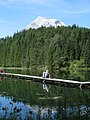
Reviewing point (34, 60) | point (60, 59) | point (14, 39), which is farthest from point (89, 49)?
point (14, 39)

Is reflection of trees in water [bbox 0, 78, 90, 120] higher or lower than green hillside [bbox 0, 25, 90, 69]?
lower

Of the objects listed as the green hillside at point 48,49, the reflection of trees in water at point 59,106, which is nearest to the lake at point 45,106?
the reflection of trees in water at point 59,106

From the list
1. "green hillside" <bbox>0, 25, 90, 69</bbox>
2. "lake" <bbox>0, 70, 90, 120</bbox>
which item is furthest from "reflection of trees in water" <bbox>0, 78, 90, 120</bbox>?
"green hillside" <bbox>0, 25, 90, 69</bbox>

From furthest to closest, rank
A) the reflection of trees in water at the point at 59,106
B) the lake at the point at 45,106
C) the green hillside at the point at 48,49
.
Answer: the green hillside at the point at 48,49
the reflection of trees in water at the point at 59,106
the lake at the point at 45,106

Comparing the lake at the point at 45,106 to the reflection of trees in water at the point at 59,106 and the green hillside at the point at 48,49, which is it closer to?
the reflection of trees in water at the point at 59,106

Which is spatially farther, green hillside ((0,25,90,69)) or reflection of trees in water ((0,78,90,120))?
green hillside ((0,25,90,69))

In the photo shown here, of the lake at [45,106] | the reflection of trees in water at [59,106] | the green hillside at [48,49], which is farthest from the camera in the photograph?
the green hillside at [48,49]

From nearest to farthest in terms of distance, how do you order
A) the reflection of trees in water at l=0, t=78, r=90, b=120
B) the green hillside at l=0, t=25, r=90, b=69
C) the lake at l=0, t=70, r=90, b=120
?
the lake at l=0, t=70, r=90, b=120, the reflection of trees in water at l=0, t=78, r=90, b=120, the green hillside at l=0, t=25, r=90, b=69

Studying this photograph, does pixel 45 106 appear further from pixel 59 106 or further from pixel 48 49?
pixel 48 49

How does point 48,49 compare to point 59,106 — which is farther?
point 48,49

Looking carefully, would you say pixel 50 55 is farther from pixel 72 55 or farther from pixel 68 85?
pixel 68 85

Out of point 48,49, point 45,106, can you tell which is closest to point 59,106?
point 45,106

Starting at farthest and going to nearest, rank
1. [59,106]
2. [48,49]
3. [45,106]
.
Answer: [48,49] < [45,106] < [59,106]

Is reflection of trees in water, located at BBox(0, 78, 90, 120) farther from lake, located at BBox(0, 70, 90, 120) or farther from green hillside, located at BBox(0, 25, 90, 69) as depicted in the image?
green hillside, located at BBox(0, 25, 90, 69)
